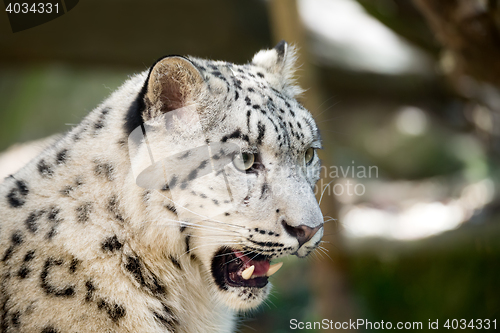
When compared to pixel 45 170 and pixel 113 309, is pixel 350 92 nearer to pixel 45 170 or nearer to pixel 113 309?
pixel 45 170

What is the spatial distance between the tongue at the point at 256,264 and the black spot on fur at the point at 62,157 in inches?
42.2

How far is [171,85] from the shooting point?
2338mm


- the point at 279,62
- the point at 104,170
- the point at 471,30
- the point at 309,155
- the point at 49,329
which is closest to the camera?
the point at 49,329

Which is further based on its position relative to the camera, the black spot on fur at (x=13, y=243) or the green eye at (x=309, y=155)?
the green eye at (x=309, y=155)

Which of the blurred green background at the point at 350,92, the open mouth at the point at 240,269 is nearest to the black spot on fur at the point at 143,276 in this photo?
the open mouth at the point at 240,269

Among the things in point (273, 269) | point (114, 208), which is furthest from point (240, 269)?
point (114, 208)

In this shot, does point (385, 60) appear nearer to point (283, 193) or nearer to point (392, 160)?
point (392, 160)

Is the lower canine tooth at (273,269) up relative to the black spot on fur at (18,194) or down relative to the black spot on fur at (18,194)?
down

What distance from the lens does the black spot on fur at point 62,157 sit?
254 centimetres

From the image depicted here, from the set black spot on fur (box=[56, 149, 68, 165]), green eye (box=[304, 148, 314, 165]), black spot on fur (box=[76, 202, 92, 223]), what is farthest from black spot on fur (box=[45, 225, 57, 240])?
green eye (box=[304, 148, 314, 165])

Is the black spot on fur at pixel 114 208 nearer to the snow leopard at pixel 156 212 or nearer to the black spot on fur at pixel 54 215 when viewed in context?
the snow leopard at pixel 156 212

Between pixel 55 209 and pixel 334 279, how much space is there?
419 cm

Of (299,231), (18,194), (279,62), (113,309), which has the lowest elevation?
(113,309)

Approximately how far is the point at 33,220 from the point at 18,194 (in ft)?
0.78
